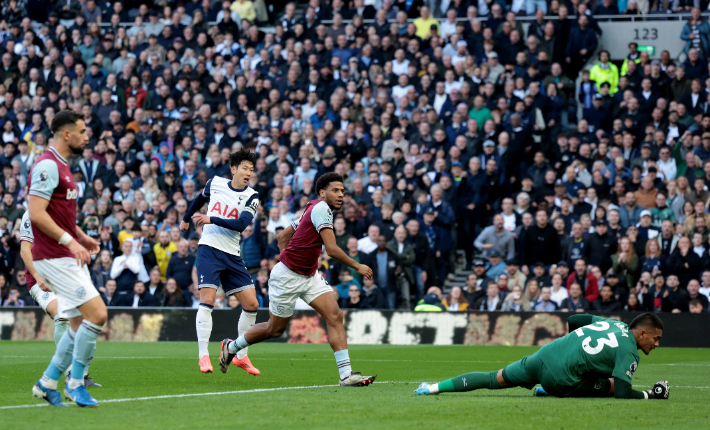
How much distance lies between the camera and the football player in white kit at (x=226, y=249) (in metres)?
11.6

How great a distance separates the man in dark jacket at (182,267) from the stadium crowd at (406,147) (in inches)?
1.2

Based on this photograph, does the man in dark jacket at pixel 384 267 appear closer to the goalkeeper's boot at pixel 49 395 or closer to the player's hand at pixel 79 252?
the goalkeeper's boot at pixel 49 395

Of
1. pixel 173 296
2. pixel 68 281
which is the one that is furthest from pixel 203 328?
pixel 173 296

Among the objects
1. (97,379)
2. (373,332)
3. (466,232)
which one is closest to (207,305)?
(97,379)

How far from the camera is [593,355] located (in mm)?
8602

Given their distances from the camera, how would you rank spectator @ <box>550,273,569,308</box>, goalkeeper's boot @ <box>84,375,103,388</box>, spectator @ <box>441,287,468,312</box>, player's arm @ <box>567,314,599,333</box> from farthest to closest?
spectator @ <box>441,287,468,312</box>
spectator @ <box>550,273,569,308</box>
goalkeeper's boot @ <box>84,375,103,388</box>
player's arm @ <box>567,314,599,333</box>

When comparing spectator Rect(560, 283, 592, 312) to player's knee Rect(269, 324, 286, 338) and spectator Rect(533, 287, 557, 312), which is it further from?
player's knee Rect(269, 324, 286, 338)

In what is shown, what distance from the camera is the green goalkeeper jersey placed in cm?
852

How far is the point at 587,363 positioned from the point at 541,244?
36.1 ft

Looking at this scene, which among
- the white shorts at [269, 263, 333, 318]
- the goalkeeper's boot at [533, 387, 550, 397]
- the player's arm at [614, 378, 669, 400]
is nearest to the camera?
the player's arm at [614, 378, 669, 400]

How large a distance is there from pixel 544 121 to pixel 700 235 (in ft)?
15.9

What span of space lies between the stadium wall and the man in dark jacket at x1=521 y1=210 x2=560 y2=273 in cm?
152

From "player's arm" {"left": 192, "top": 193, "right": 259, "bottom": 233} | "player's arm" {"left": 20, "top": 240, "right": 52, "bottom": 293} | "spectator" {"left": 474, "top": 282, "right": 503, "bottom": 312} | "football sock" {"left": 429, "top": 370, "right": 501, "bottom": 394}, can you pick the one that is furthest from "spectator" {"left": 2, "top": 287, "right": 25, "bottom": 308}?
"football sock" {"left": 429, "top": 370, "right": 501, "bottom": 394}

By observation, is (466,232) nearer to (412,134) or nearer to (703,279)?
(412,134)
